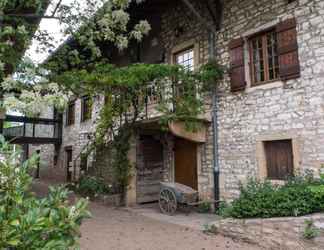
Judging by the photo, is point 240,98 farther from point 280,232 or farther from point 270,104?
point 280,232

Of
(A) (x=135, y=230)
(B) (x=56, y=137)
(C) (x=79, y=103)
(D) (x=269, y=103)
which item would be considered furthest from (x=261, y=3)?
(B) (x=56, y=137)

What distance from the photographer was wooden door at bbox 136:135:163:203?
854 cm

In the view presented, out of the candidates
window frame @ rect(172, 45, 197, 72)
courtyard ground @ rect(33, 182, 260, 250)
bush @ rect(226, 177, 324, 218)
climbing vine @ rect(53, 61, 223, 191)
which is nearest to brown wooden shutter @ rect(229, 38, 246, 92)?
climbing vine @ rect(53, 61, 223, 191)

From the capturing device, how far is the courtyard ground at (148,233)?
176 inches

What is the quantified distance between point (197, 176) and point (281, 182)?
2324 mm

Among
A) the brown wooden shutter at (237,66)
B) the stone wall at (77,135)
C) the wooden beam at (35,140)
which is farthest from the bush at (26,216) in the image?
the wooden beam at (35,140)

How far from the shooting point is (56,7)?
15.6 feet

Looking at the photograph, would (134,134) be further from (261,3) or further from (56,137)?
(56,137)

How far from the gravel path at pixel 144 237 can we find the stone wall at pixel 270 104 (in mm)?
1808

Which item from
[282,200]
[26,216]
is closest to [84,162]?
[282,200]

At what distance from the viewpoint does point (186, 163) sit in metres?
7.95

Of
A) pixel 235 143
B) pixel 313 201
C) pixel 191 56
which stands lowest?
pixel 313 201

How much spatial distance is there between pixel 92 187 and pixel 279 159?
217 inches

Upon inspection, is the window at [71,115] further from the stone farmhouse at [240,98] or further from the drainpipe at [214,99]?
the drainpipe at [214,99]
